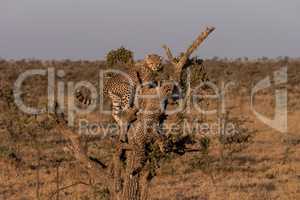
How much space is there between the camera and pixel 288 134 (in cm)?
2338

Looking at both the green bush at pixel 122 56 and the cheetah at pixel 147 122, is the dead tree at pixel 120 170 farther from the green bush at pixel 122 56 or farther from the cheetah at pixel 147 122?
the green bush at pixel 122 56

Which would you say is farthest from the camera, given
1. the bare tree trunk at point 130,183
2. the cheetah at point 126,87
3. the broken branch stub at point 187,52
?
the bare tree trunk at point 130,183

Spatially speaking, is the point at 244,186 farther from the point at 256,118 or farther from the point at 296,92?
the point at 296,92

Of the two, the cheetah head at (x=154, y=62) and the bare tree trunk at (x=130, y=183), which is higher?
the cheetah head at (x=154, y=62)

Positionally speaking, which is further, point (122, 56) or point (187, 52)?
point (122, 56)

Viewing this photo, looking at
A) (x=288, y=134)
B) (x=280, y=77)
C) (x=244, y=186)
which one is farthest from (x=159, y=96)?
(x=280, y=77)

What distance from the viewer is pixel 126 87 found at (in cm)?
661

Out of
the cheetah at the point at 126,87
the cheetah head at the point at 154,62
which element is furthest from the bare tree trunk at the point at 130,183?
the cheetah head at the point at 154,62

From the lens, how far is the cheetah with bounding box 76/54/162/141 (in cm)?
650

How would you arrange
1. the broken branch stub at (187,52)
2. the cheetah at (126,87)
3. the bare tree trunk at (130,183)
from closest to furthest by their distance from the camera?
the broken branch stub at (187,52) < the cheetah at (126,87) < the bare tree trunk at (130,183)

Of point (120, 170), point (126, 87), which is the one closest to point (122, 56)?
point (126, 87)

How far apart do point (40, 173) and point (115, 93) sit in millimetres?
8762

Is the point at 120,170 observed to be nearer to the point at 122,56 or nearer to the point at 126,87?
the point at 126,87

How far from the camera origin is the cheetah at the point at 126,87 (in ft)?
21.3
